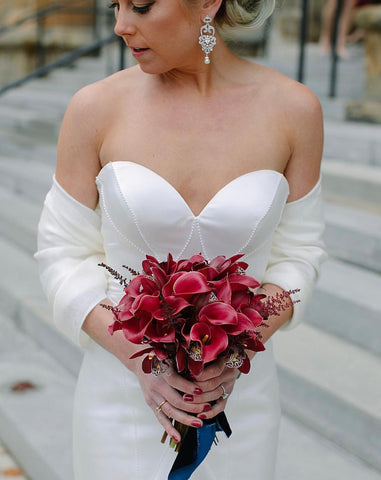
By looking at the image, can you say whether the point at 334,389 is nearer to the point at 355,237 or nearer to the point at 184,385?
the point at 355,237

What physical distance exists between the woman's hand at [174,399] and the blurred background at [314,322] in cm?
90

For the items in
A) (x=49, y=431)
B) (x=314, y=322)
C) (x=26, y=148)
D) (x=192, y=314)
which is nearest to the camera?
(x=192, y=314)

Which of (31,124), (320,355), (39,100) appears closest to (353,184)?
(320,355)

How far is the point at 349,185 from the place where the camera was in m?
4.13

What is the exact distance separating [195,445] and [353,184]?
9.21ft

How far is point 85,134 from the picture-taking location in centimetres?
169

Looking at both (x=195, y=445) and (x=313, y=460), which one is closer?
(x=195, y=445)

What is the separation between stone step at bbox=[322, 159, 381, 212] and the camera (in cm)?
400

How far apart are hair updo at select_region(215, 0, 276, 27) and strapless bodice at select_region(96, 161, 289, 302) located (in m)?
0.38

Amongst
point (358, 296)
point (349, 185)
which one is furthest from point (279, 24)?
point (358, 296)

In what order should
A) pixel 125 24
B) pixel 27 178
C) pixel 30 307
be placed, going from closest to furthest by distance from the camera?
pixel 125 24 < pixel 30 307 < pixel 27 178

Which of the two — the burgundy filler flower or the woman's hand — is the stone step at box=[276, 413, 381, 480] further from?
the burgundy filler flower

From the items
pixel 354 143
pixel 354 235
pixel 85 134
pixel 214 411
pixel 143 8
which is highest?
pixel 143 8

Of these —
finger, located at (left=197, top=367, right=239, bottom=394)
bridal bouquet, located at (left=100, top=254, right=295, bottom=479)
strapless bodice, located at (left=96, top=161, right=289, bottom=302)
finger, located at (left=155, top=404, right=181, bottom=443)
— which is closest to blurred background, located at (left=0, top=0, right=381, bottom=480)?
strapless bodice, located at (left=96, top=161, right=289, bottom=302)
